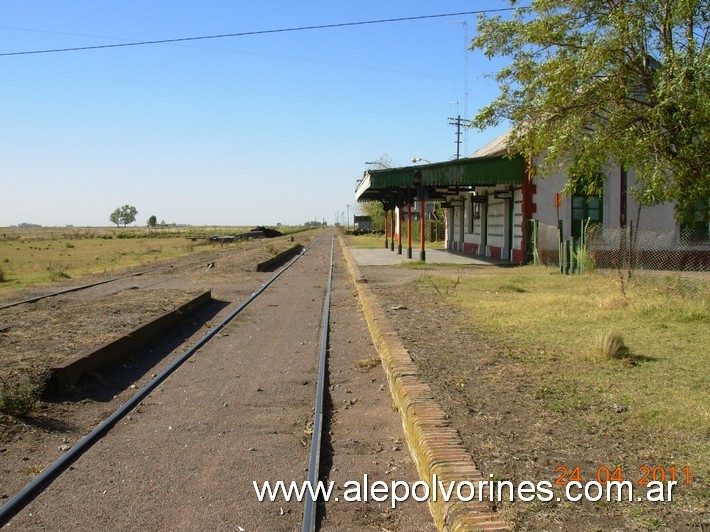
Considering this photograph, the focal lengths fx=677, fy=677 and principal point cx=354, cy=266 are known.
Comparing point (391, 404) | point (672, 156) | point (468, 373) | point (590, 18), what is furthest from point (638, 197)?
point (391, 404)

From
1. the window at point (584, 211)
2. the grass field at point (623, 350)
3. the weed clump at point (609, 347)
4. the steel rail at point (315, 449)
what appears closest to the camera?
the steel rail at point (315, 449)

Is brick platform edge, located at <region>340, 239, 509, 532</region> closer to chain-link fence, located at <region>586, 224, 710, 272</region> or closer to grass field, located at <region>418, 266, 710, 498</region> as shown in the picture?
grass field, located at <region>418, 266, 710, 498</region>

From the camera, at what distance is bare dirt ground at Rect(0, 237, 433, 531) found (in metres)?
4.45

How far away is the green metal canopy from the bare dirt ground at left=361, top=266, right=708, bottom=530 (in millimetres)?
14474

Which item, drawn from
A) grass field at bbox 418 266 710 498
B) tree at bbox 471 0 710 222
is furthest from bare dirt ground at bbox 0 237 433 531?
tree at bbox 471 0 710 222

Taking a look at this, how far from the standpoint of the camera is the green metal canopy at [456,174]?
930 inches

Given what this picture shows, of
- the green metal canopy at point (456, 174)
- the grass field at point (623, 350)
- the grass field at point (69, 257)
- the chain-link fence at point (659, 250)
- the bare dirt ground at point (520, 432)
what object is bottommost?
the grass field at point (69, 257)

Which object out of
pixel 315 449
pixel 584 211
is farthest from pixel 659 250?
pixel 315 449

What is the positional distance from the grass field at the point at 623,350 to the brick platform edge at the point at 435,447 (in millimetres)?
1120

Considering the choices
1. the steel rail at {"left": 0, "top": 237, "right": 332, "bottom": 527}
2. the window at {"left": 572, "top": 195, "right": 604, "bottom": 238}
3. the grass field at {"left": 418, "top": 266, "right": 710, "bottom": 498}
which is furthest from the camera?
the window at {"left": 572, "top": 195, "right": 604, "bottom": 238}

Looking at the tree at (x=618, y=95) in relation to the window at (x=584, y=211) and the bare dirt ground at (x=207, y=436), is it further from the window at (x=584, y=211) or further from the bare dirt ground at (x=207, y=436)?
the window at (x=584, y=211)

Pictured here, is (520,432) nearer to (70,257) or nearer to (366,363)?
(366,363)

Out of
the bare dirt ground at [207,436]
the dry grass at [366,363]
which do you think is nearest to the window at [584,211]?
the bare dirt ground at [207,436]

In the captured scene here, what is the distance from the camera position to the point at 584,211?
76.2ft
